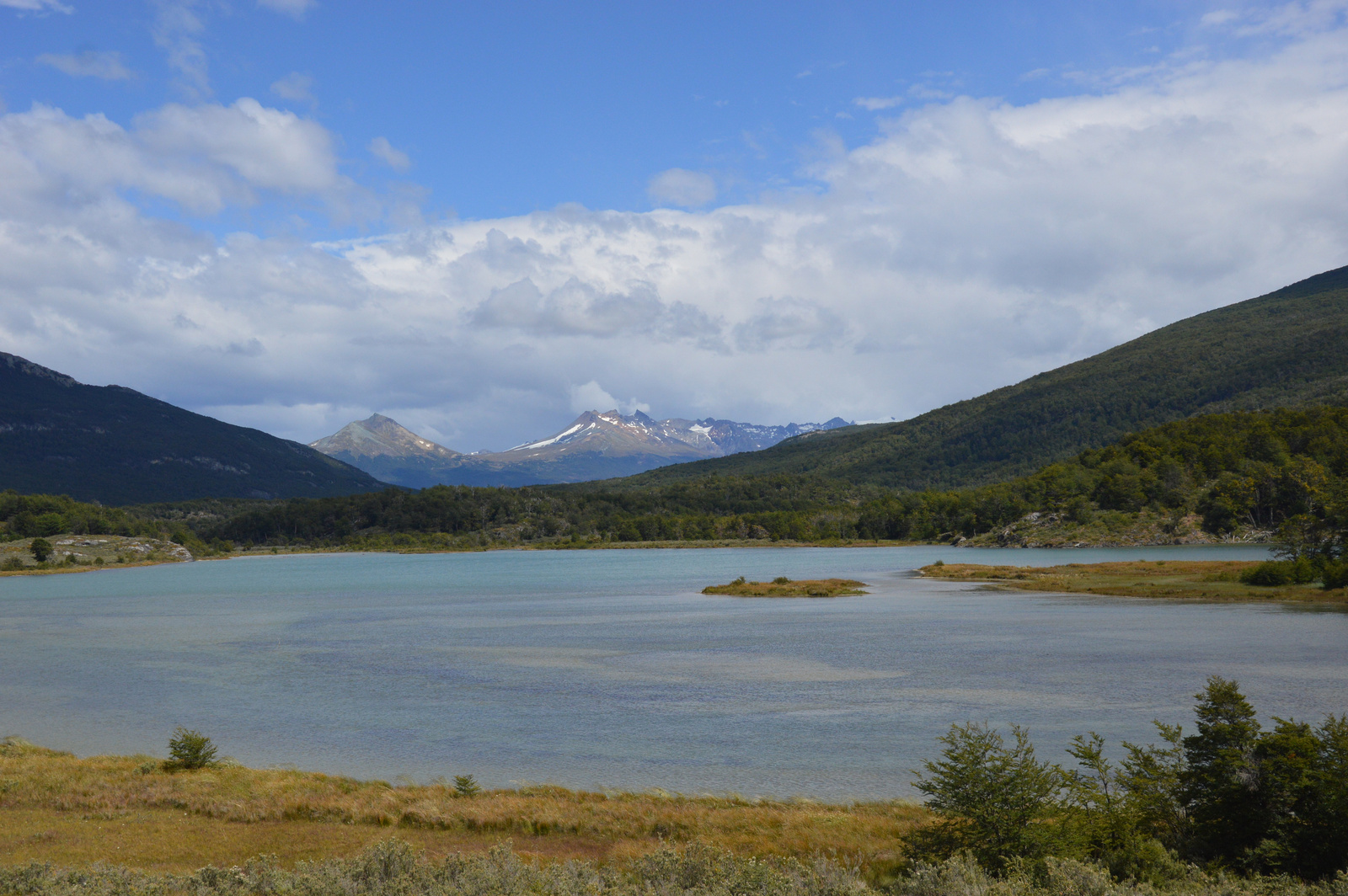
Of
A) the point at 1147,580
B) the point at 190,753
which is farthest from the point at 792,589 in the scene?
the point at 190,753

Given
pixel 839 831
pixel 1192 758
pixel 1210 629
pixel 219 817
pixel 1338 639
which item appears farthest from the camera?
pixel 1210 629

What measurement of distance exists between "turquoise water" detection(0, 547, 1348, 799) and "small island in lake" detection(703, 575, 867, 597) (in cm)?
370

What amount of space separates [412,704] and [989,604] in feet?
152

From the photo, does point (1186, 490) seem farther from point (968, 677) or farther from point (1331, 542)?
point (968, 677)

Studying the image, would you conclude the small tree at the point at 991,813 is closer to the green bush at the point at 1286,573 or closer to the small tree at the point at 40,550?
the green bush at the point at 1286,573

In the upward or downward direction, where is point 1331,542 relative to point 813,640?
upward

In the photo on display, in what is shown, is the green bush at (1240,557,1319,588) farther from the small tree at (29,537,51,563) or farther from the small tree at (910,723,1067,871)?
the small tree at (29,537,51,563)

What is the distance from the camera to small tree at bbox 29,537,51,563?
16588 cm

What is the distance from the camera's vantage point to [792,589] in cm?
8438

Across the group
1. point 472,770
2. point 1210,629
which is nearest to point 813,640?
point 1210,629

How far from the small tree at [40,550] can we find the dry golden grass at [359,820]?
176 m

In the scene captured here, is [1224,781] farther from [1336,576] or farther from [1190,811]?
[1336,576]

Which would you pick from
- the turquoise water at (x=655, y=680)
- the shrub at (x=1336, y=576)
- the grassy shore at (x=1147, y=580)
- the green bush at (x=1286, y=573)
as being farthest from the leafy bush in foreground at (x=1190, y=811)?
the green bush at (x=1286, y=573)

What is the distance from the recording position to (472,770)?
2520 cm
